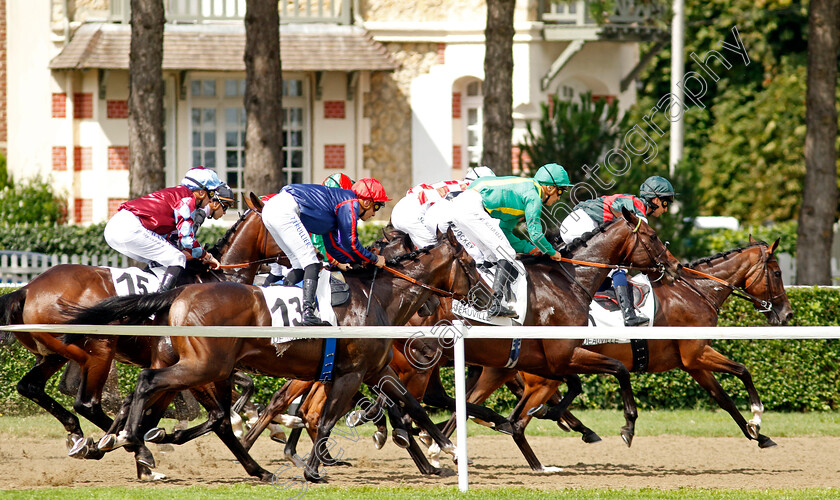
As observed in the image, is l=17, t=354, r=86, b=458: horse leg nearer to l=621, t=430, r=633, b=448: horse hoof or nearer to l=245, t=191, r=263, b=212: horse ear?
l=245, t=191, r=263, b=212: horse ear

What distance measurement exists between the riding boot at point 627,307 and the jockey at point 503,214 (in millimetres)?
824

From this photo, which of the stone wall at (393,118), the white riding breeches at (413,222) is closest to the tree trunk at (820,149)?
the white riding breeches at (413,222)

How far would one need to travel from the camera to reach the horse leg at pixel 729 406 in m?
9.50

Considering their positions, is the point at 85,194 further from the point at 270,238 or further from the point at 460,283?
the point at 460,283

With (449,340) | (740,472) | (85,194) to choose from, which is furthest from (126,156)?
(740,472)

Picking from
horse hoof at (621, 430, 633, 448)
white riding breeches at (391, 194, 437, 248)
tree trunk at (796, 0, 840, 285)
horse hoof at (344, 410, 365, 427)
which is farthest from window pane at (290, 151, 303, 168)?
horse hoof at (621, 430, 633, 448)

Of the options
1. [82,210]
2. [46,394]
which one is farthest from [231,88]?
[46,394]

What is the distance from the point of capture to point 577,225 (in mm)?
10109

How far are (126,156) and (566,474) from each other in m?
12.5

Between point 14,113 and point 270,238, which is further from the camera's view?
point 14,113

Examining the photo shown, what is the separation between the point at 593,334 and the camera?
23.2ft

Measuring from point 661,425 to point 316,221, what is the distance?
5.38 metres

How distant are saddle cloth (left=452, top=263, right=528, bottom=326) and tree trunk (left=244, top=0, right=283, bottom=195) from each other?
510 cm

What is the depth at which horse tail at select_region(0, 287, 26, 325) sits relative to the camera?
27.1 ft
